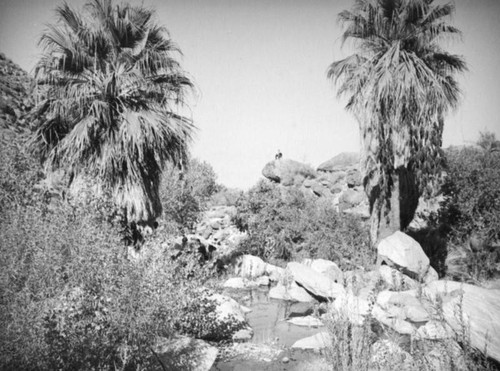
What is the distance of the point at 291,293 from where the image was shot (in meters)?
8.21

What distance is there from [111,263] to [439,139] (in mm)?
9026

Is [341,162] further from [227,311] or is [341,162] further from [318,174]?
[227,311]

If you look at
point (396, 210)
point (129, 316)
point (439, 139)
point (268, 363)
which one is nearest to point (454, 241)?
point (396, 210)

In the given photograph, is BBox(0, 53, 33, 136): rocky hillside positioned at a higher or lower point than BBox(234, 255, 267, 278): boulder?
higher

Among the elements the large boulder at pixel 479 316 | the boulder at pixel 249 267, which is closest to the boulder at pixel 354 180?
the boulder at pixel 249 267

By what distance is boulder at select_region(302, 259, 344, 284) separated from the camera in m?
8.65

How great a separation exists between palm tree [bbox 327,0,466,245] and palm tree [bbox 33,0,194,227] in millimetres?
5268

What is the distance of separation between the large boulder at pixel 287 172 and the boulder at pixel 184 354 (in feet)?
47.9

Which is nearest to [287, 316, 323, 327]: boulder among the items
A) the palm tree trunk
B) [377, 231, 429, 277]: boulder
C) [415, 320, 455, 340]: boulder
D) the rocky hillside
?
[415, 320, 455, 340]: boulder

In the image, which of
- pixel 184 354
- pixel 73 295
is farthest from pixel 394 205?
pixel 73 295

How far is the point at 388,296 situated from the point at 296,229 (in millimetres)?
5587

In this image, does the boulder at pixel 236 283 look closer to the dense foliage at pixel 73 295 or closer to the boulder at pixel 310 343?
the boulder at pixel 310 343

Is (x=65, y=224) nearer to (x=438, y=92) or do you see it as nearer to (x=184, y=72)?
(x=184, y=72)

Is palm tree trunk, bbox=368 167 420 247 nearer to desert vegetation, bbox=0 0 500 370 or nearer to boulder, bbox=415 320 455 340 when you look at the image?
desert vegetation, bbox=0 0 500 370
